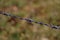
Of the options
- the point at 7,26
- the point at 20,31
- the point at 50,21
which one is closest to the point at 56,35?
the point at 50,21

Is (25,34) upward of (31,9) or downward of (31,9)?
downward

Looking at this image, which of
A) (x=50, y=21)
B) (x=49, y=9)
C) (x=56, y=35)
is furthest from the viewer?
(x=49, y=9)

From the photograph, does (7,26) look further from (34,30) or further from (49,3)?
(49,3)

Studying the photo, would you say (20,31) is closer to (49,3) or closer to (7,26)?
(7,26)

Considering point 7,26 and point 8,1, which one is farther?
point 8,1

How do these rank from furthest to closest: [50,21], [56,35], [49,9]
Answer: [49,9]
[50,21]
[56,35]

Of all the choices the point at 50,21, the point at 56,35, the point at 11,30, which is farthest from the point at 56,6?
the point at 11,30
